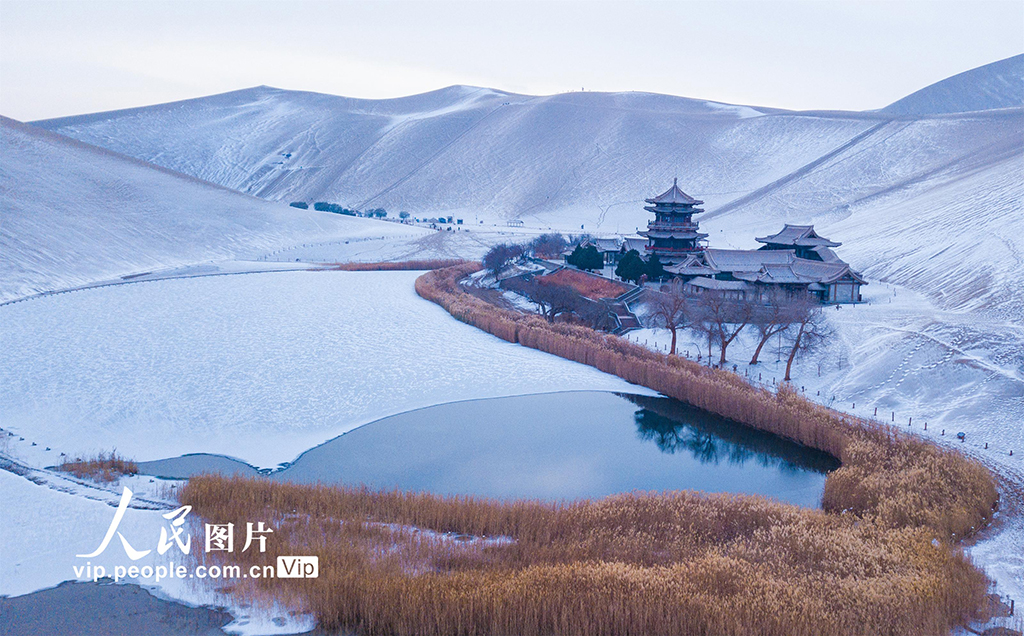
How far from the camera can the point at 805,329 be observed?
2367 cm

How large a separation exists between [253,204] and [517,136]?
5368 cm

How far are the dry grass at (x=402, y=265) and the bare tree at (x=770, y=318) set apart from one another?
25342mm

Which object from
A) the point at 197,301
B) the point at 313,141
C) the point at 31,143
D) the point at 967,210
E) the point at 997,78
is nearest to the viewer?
the point at 197,301

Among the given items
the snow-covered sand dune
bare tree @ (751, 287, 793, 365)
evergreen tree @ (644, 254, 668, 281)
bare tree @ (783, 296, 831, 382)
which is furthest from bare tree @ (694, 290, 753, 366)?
the snow-covered sand dune

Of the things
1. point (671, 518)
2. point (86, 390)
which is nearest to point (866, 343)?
point (671, 518)

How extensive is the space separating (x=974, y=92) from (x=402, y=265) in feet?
486

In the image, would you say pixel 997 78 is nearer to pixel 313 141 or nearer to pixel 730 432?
pixel 313 141

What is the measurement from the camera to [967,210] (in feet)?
136

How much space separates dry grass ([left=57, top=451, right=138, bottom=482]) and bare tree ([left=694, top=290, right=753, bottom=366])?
1515cm

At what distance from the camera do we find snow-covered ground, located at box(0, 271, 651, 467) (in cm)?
1552

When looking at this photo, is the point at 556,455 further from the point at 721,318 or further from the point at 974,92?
the point at 974,92

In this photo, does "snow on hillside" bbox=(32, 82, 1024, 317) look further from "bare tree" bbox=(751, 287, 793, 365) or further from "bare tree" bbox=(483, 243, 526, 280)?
"bare tree" bbox=(483, 243, 526, 280)

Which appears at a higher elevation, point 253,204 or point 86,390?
point 253,204

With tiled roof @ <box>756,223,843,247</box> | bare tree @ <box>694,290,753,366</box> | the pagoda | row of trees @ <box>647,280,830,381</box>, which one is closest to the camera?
row of trees @ <box>647,280,830,381</box>
